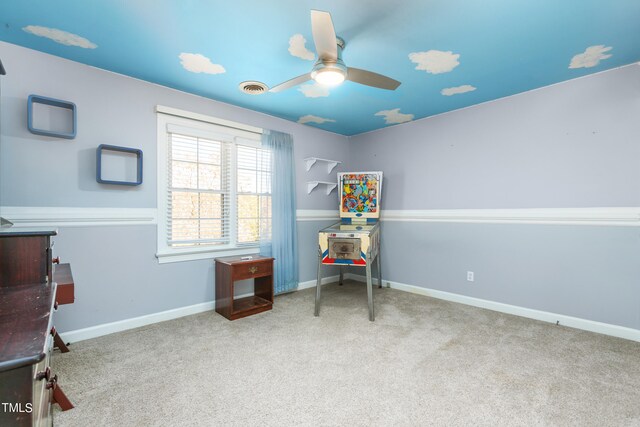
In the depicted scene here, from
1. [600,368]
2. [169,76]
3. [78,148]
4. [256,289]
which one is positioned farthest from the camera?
[256,289]

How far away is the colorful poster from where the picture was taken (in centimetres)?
404

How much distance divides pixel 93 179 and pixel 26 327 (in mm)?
2123

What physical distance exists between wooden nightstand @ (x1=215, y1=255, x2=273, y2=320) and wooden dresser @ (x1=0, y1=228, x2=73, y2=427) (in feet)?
4.80

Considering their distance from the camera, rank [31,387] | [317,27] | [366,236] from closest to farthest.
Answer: [31,387], [317,27], [366,236]

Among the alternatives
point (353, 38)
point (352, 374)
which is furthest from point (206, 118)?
point (352, 374)

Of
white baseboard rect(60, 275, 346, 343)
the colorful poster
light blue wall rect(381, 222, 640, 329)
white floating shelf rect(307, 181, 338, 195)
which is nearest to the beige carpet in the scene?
white baseboard rect(60, 275, 346, 343)

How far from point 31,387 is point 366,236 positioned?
108 inches

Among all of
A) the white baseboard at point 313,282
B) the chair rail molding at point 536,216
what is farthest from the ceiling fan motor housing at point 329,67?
the white baseboard at point 313,282

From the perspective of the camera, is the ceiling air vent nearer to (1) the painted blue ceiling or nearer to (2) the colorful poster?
(1) the painted blue ceiling

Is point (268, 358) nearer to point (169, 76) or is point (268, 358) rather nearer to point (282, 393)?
point (282, 393)

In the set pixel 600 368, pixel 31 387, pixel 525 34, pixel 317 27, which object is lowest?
pixel 600 368

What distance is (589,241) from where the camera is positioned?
9.08 feet

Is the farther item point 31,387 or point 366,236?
point 366,236

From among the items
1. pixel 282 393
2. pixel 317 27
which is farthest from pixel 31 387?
pixel 317 27
